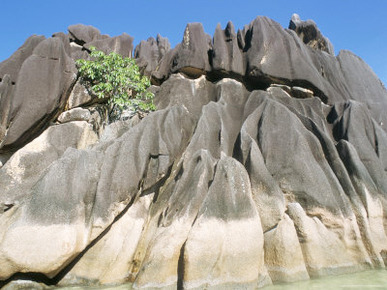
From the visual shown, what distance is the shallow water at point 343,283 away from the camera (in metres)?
6.09

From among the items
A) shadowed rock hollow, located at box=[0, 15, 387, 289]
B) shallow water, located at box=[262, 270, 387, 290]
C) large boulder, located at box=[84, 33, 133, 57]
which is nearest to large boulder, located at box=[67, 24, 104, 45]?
large boulder, located at box=[84, 33, 133, 57]

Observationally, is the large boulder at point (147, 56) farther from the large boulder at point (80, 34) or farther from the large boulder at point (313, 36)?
the large boulder at point (313, 36)

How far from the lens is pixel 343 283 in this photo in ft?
20.6

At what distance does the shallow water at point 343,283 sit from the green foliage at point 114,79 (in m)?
6.99

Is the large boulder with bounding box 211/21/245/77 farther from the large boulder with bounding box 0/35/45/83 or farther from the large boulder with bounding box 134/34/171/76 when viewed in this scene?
the large boulder with bounding box 0/35/45/83

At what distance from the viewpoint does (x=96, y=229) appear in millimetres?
6992

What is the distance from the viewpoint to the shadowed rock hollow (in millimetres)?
6359

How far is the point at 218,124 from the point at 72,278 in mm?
5849

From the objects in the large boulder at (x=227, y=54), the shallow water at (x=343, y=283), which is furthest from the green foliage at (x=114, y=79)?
the shallow water at (x=343, y=283)

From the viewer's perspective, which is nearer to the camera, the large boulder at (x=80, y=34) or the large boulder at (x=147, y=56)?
the large boulder at (x=147, y=56)

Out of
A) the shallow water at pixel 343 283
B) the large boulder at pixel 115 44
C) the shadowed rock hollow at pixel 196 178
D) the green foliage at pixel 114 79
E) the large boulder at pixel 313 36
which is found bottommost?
the shallow water at pixel 343 283

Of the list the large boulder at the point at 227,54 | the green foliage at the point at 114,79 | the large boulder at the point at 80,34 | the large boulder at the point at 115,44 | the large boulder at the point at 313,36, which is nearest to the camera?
the green foliage at the point at 114,79

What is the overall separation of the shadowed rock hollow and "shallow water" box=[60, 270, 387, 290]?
0.67 ft

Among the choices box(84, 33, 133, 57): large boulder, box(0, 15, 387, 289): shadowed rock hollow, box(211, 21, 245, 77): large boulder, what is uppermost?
box(84, 33, 133, 57): large boulder
